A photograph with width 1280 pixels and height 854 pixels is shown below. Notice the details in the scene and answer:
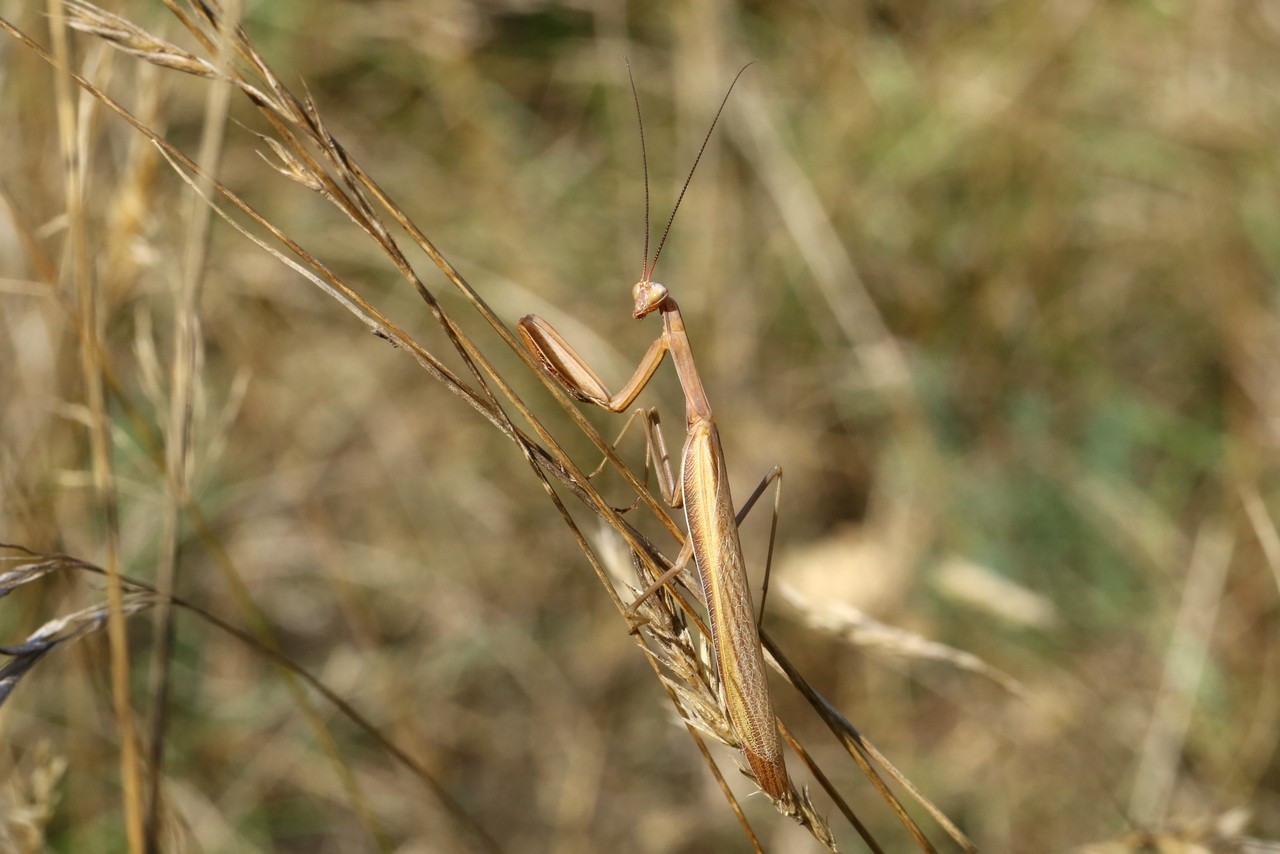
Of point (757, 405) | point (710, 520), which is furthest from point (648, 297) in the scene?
point (757, 405)

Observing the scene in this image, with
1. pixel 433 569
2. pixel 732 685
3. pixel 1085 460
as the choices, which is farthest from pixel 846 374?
pixel 732 685

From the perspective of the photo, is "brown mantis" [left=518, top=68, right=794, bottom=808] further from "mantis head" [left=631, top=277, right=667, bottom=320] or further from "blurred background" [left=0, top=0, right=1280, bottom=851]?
"blurred background" [left=0, top=0, right=1280, bottom=851]

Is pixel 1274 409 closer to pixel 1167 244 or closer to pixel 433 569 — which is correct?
pixel 1167 244

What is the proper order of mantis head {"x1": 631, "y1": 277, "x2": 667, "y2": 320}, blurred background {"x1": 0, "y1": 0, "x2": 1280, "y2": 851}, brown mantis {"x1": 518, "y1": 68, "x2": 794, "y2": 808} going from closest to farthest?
brown mantis {"x1": 518, "y1": 68, "x2": 794, "y2": 808}
mantis head {"x1": 631, "y1": 277, "x2": 667, "y2": 320}
blurred background {"x1": 0, "y1": 0, "x2": 1280, "y2": 851}

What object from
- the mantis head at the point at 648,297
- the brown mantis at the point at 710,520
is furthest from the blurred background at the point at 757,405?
the mantis head at the point at 648,297

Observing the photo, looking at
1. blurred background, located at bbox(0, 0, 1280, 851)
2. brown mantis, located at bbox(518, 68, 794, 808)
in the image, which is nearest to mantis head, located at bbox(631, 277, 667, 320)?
brown mantis, located at bbox(518, 68, 794, 808)

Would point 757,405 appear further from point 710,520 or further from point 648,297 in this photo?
point 710,520

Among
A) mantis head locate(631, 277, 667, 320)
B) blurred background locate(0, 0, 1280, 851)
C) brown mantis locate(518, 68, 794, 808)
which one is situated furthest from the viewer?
blurred background locate(0, 0, 1280, 851)

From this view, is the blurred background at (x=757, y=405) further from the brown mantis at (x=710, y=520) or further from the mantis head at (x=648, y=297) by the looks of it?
the mantis head at (x=648, y=297)
